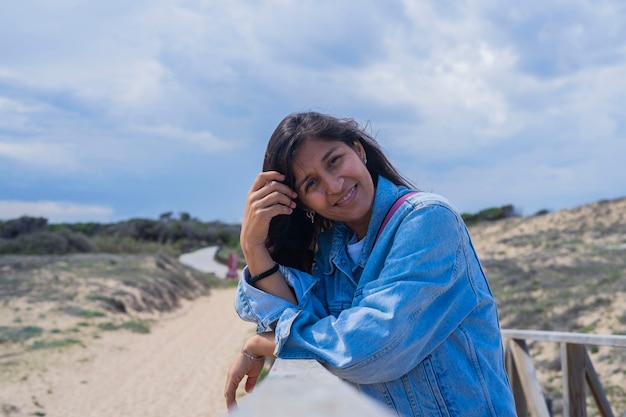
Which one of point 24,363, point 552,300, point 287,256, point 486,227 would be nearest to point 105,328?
point 24,363

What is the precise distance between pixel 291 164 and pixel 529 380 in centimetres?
270

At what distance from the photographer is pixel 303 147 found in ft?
6.27

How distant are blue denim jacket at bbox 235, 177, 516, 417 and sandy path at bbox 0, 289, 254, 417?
896 centimetres

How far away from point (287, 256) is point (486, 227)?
114 feet

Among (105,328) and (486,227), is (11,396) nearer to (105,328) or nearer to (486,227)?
(105,328)

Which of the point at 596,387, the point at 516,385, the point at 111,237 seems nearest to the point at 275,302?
the point at 596,387

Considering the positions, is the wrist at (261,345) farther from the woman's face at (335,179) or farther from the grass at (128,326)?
the grass at (128,326)

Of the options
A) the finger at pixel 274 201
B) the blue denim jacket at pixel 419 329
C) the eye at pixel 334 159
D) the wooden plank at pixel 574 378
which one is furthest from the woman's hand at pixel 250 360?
the wooden plank at pixel 574 378

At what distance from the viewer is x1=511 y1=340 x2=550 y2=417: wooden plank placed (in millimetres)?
3746

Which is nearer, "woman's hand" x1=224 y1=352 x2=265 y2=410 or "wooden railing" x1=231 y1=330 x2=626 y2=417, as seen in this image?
"wooden railing" x1=231 y1=330 x2=626 y2=417

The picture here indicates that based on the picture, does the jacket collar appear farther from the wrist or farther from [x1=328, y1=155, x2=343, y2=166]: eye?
the wrist

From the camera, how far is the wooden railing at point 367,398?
1.53 ft

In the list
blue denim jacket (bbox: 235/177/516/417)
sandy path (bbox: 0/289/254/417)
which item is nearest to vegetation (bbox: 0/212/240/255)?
sandy path (bbox: 0/289/254/417)

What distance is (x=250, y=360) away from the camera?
193 cm
